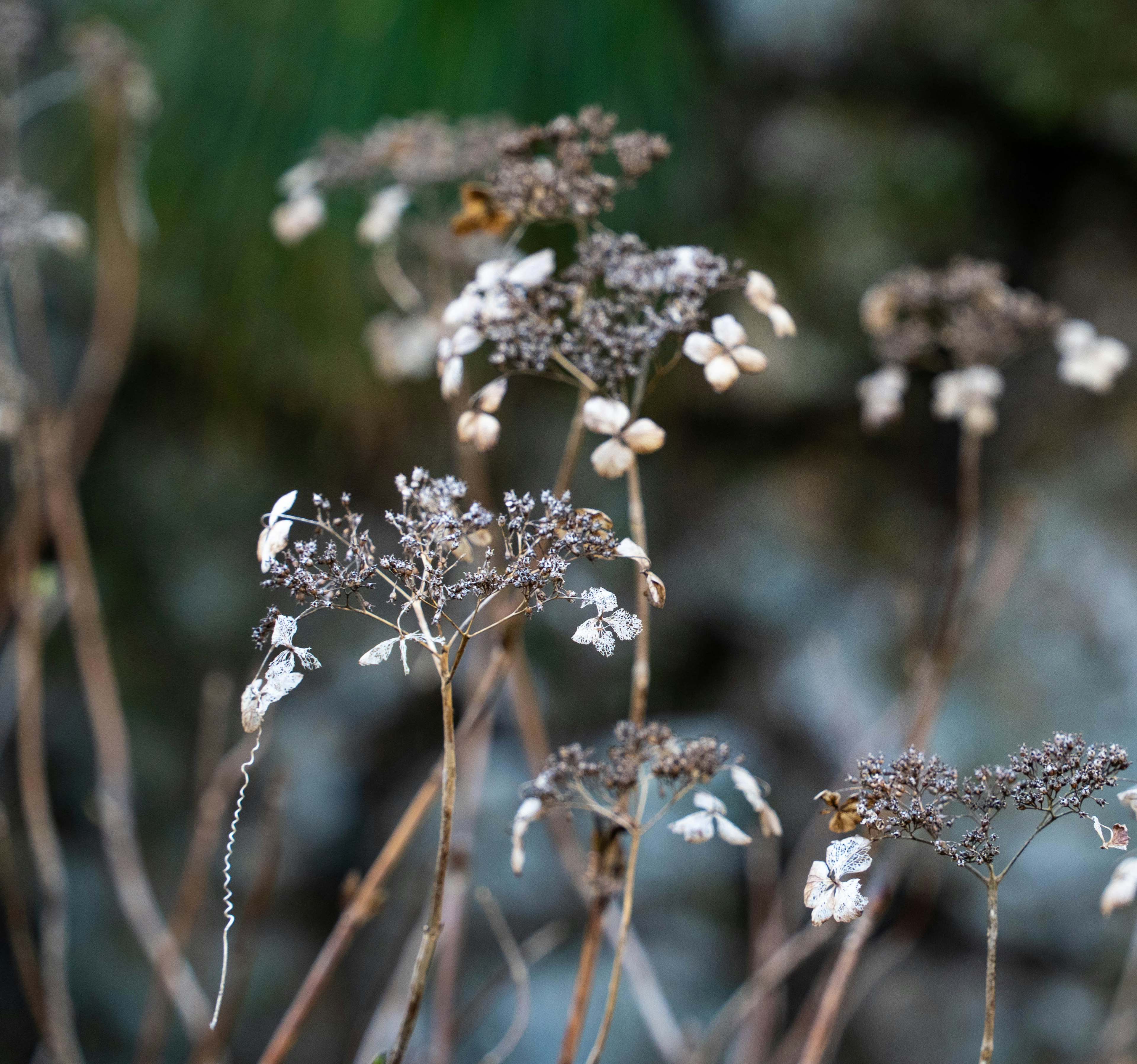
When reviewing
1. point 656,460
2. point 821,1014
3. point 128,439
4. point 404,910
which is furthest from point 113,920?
point 821,1014

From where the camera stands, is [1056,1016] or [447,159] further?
[1056,1016]

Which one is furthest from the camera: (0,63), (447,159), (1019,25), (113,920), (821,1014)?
(113,920)

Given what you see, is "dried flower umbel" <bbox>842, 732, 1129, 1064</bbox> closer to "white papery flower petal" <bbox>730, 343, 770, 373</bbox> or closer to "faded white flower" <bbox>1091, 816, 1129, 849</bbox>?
"faded white flower" <bbox>1091, 816, 1129, 849</bbox>

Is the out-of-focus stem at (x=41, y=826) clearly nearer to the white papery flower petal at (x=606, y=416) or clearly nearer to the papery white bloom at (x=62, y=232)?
the papery white bloom at (x=62, y=232)

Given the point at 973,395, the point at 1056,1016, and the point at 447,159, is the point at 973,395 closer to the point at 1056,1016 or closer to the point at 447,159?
the point at 447,159

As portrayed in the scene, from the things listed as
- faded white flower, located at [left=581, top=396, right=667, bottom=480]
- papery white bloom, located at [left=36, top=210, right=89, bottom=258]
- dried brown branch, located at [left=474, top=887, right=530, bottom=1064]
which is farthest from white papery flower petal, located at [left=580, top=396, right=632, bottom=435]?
papery white bloom, located at [left=36, top=210, right=89, bottom=258]

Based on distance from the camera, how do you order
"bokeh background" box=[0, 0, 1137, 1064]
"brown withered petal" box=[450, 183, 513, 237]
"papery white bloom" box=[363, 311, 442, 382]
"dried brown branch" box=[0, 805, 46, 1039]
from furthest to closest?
"bokeh background" box=[0, 0, 1137, 1064] < "papery white bloom" box=[363, 311, 442, 382] < "dried brown branch" box=[0, 805, 46, 1039] < "brown withered petal" box=[450, 183, 513, 237]

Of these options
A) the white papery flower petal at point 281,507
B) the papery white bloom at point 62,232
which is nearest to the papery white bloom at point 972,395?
the white papery flower petal at point 281,507
